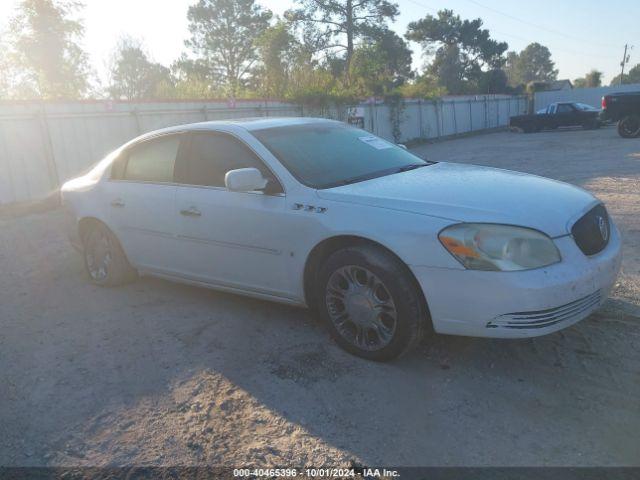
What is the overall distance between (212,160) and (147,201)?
2.56 feet

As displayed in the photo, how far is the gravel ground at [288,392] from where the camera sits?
9.05 ft

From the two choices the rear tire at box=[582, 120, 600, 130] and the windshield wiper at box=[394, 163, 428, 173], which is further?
the rear tire at box=[582, 120, 600, 130]

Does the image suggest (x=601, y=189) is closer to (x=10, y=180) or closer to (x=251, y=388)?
(x=251, y=388)

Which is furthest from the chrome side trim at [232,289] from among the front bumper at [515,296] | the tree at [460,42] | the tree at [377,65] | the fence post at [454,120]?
the tree at [460,42]

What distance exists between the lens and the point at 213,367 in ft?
12.2

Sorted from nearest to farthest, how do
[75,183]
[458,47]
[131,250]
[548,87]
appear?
[131,250] < [75,183] < [548,87] < [458,47]

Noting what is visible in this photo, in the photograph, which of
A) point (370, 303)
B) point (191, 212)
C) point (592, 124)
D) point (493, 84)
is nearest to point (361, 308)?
point (370, 303)

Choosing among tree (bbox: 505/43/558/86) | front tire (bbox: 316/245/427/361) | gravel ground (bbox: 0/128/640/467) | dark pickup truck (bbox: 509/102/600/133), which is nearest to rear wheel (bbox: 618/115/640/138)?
dark pickup truck (bbox: 509/102/600/133)

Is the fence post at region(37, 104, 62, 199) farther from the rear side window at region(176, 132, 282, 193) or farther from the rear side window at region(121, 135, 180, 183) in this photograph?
the rear side window at region(176, 132, 282, 193)

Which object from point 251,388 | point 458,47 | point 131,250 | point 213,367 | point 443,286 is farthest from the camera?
point 458,47

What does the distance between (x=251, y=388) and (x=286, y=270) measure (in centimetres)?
88

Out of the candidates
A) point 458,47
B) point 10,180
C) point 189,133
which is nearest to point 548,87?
point 458,47

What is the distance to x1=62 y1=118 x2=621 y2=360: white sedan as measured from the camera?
3.12 m

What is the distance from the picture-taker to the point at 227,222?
421cm
